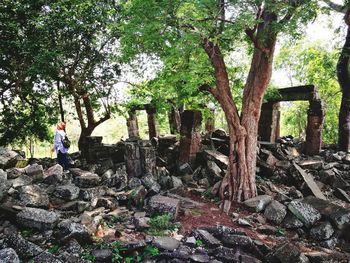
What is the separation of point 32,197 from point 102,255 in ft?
7.56

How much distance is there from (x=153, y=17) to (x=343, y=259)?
19.6 ft

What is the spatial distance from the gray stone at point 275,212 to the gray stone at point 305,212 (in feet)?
0.66

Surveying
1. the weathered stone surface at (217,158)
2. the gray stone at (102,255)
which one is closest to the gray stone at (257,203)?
the weathered stone surface at (217,158)

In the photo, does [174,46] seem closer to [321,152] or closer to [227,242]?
[227,242]

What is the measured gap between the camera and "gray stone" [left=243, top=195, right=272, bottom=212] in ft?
24.7

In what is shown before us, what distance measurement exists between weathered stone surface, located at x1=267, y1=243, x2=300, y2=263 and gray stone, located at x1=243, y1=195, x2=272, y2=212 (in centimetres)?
234

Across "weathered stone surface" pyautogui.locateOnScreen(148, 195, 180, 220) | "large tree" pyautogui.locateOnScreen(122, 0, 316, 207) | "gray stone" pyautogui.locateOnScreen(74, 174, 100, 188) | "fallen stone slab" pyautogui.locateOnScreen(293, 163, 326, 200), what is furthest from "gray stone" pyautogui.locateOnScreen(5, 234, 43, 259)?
"fallen stone slab" pyautogui.locateOnScreen(293, 163, 326, 200)

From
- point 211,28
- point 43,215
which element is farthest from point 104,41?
point 43,215

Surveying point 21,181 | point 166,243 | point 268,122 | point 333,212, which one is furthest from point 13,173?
point 268,122

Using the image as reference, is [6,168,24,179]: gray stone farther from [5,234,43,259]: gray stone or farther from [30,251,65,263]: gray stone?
[30,251,65,263]: gray stone

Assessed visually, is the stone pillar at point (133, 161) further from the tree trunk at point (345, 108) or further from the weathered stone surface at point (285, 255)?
the tree trunk at point (345, 108)

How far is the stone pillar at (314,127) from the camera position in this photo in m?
11.3

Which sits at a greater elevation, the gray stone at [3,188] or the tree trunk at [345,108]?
the tree trunk at [345,108]

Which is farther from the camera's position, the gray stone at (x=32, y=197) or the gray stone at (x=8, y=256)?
the gray stone at (x=32, y=197)
